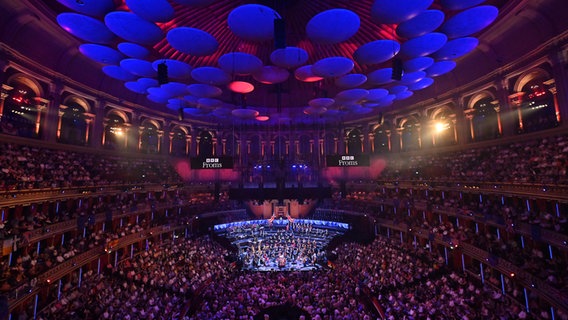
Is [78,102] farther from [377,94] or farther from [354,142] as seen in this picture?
[354,142]

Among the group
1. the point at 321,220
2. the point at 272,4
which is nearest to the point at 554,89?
the point at 272,4

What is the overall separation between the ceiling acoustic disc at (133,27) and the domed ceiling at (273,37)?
3 cm

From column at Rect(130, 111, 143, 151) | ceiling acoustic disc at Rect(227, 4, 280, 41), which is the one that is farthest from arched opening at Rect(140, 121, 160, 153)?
ceiling acoustic disc at Rect(227, 4, 280, 41)

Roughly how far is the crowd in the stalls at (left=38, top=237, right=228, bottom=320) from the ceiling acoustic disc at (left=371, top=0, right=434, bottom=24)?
55.7 feet

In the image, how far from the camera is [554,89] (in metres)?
14.9

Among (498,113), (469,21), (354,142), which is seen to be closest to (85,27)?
(469,21)

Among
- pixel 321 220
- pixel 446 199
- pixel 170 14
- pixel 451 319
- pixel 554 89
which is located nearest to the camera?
pixel 170 14

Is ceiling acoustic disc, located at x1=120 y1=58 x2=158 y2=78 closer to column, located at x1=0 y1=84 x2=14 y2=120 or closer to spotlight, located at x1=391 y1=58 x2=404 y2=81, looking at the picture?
column, located at x1=0 y1=84 x2=14 y2=120

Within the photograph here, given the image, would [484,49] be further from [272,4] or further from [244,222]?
[244,222]

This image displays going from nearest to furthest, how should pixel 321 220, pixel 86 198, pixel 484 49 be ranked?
pixel 484 49
pixel 86 198
pixel 321 220

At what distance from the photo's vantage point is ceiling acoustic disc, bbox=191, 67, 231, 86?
1268 centimetres

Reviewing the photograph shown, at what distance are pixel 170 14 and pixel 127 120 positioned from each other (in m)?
19.3

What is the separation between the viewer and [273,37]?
37.1ft

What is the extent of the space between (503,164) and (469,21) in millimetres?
10851
